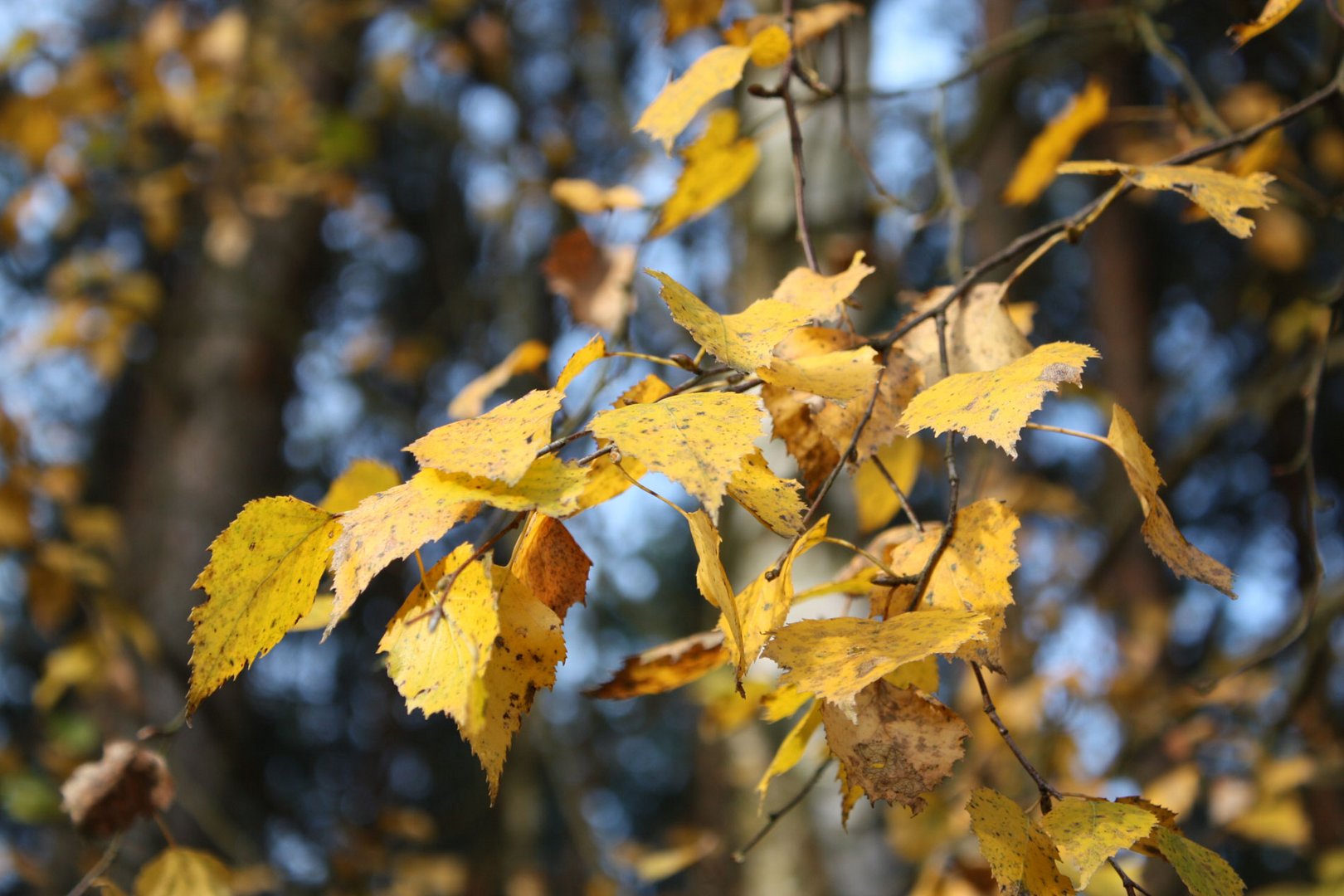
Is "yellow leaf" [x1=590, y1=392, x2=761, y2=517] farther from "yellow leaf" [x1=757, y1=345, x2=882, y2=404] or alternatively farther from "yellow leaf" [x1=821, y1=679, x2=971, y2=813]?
"yellow leaf" [x1=821, y1=679, x2=971, y2=813]

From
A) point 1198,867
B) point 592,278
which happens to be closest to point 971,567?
point 1198,867

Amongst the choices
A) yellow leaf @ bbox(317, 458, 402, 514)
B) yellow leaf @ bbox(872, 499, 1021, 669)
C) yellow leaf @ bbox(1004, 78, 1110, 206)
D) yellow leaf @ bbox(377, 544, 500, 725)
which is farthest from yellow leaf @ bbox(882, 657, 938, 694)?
yellow leaf @ bbox(1004, 78, 1110, 206)

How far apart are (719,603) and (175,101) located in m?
3.31

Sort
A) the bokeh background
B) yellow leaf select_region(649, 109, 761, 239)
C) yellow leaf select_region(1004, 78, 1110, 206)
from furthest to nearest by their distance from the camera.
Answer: the bokeh background, yellow leaf select_region(1004, 78, 1110, 206), yellow leaf select_region(649, 109, 761, 239)

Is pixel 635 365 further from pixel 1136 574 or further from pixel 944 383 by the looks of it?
pixel 1136 574

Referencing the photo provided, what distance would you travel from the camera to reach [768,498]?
1.57 ft

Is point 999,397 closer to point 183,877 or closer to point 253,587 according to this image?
point 253,587

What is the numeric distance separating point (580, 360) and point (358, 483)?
270 mm

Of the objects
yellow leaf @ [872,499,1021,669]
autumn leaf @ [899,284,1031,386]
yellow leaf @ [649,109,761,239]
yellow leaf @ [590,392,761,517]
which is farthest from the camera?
yellow leaf @ [649,109,761,239]

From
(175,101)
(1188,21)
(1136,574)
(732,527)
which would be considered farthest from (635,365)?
(1188,21)

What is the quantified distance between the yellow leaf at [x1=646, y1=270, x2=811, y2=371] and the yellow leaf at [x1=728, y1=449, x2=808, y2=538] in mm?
53

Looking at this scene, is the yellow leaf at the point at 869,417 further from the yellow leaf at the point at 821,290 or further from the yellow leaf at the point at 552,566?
the yellow leaf at the point at 552,566

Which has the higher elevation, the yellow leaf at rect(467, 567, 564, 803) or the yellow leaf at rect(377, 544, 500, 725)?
the yellow leaf at rect(377, 544, 500, 725)

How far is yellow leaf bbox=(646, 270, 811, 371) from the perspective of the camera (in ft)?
1.59
